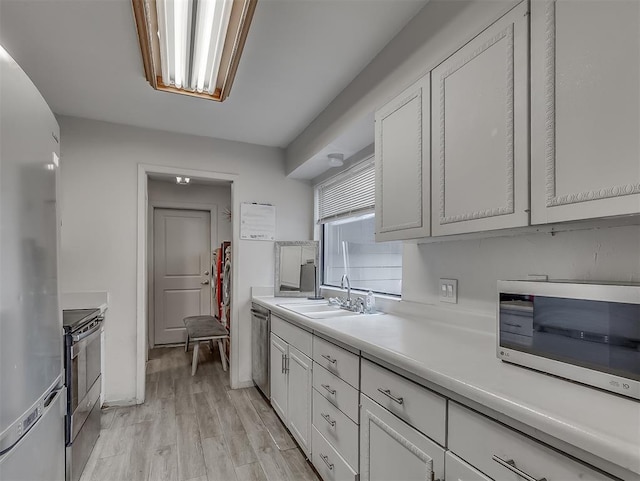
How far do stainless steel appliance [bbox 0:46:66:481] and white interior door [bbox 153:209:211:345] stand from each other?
361 centimetres

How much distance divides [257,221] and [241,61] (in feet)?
5.40

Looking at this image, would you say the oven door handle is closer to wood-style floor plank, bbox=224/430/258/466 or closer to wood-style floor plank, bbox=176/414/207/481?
wood-style floor plank, bbox=176/414/207/481

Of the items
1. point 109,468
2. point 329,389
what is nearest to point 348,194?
→ point 329,389

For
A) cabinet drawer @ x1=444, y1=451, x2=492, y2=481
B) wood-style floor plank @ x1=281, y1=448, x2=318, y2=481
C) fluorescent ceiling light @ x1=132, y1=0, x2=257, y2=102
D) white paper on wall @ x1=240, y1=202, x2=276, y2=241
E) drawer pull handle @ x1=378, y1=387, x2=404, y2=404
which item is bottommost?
wood-style floor plank @ x1=281, y1=448, x2=318, y2=481

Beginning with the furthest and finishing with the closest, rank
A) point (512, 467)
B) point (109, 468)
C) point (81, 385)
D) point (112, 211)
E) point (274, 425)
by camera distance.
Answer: point (112, 211) → point (274, 425) → point (109, 468) → point (81, 385) → point (512, 467)

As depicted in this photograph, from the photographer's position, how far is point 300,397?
6.97 ft

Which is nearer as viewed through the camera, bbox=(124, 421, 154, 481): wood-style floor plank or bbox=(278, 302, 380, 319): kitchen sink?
bbox=(124, 421, 154, 481): wood-style floor plank

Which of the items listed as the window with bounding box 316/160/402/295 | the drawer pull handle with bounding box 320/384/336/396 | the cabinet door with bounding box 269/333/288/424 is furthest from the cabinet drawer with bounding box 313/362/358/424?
the window with bounding box 316/160/402/295

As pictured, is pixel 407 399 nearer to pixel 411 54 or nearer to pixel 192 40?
pixel 411 54

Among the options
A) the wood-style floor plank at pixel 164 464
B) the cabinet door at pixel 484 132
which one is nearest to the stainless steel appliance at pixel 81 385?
the wood-style floor plank at pixel 164 464

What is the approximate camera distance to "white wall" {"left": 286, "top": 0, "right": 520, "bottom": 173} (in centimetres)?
138

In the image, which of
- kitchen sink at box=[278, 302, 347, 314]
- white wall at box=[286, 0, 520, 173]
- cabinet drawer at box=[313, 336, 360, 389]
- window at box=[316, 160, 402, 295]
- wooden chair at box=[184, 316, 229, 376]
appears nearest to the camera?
white wall at box=[286, 0, 520, 173]

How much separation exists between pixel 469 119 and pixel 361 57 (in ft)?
3.31

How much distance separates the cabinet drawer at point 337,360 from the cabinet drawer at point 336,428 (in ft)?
0.59
